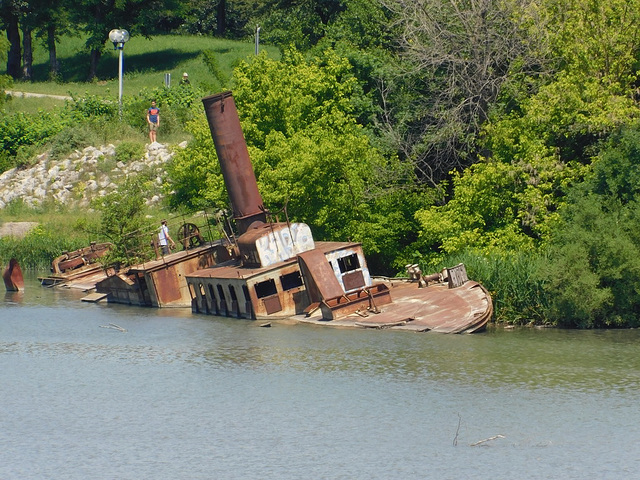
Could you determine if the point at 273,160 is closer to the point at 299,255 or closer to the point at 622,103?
the point at 299,255

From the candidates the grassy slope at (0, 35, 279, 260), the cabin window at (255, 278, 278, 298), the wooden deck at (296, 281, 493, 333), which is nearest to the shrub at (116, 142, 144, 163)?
the grassy slope at (0, 35, 279, 260)

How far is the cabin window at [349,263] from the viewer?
34375 millimetres

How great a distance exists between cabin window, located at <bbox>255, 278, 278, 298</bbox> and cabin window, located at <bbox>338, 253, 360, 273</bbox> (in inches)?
109

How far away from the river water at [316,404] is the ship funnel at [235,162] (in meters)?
4.77

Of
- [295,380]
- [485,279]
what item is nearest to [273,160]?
[485,279]

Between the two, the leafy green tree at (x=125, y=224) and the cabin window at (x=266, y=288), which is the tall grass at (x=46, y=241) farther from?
the cabin window at (x=266, y=288)

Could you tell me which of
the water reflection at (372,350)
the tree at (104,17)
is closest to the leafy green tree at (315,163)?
the water reflection at (372,350)

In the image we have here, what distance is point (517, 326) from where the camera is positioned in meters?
33.3

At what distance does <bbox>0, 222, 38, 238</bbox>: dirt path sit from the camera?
56844mm

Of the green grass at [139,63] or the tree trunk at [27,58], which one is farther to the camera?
the tree trunk at [27,58]

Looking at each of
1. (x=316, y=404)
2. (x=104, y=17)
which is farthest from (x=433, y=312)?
(x=104, y=17)

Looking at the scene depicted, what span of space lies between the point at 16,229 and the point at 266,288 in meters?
26.1

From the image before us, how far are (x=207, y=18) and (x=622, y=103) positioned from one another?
77.8 meters

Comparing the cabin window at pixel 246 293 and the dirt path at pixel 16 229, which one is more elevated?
the dirt path at pixel 16 229
